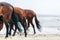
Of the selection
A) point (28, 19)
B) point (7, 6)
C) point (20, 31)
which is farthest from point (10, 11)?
point (28, 19)

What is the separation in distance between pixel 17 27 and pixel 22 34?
81cm

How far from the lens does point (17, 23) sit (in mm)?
16078

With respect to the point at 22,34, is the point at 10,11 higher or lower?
higher

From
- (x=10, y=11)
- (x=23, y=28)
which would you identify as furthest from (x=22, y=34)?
(x=10, y=11)

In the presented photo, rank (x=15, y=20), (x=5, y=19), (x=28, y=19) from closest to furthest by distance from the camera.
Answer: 1. (x=5, y=19)
2. (x=15, y=20)
3. (x=28, y=19)

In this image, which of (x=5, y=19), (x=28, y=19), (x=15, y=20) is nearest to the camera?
(x=5, y=19)

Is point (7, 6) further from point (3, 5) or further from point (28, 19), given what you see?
point (28, 19)

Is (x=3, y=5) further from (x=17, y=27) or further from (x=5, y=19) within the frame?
(x=17, y=27)

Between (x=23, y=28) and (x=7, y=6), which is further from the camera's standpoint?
(x=23, y=28)

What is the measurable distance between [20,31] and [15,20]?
21.7 inches

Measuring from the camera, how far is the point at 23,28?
16.8 m

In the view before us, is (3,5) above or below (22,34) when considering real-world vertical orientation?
above

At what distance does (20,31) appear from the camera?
16.0 metres

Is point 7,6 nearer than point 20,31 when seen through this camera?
Yes
